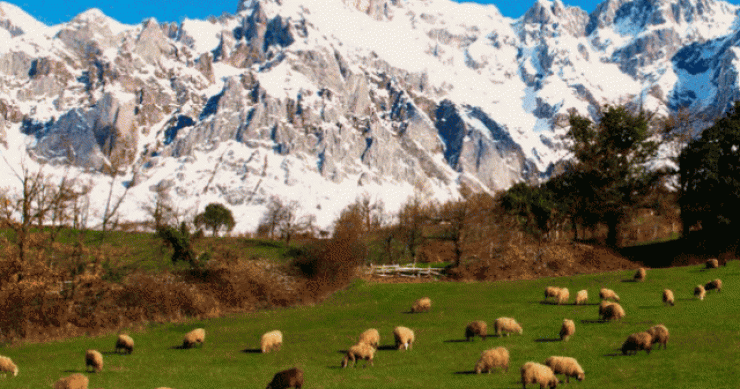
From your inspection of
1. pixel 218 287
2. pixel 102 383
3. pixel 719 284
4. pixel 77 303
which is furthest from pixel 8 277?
pixel 719 284

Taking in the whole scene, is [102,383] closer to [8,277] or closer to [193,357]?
[193,357]

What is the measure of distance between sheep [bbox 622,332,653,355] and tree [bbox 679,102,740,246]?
41389mm

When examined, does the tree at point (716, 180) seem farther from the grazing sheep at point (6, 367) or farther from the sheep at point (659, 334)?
the grazing sheep at point (6, 367)

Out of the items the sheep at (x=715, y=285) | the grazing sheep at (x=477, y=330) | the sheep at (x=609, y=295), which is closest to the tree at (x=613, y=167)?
the sheep at (x=715, y=285)

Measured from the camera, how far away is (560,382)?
18.2 m

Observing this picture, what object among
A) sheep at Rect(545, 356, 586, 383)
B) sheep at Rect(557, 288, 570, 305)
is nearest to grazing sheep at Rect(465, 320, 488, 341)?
sheep at Rect(545, 356, 586, 383)

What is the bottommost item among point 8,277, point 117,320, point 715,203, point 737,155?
point 117,320

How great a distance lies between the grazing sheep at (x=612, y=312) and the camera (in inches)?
1119

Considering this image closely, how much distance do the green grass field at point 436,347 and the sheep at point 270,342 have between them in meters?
0.54

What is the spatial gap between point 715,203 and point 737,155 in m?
5.16

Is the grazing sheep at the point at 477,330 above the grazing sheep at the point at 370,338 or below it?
above

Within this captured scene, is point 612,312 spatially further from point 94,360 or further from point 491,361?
point 94,360

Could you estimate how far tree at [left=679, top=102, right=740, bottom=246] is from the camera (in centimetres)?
5597

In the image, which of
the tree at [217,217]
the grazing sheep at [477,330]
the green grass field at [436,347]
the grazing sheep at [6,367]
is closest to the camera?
the green grass field at [436,347]
